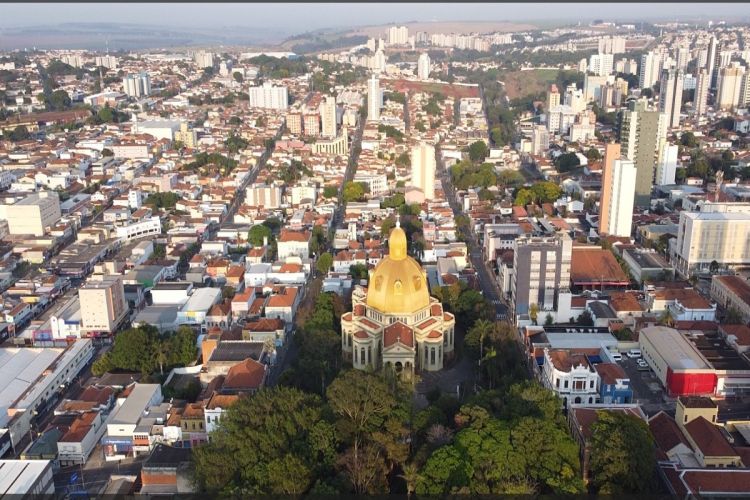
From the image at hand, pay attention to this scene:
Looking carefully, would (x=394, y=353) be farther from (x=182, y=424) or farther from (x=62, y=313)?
(x=62, y=313)

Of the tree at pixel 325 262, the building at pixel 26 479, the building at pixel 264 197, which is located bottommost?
the building at pixel 26 479

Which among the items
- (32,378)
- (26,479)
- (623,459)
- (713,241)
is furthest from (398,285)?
(713,241)

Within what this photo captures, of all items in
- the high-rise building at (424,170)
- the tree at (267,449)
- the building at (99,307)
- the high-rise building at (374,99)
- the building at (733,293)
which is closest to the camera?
the tree at (267,449)

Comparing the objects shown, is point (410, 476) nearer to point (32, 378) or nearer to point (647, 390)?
point (647, 390)

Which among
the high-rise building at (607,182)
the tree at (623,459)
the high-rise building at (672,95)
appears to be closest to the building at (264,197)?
the high-rise building at (607,182)

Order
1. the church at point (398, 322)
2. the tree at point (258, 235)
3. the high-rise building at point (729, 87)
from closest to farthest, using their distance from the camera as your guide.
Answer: the church at point (398, 322), the tree at point (258, 235), the high-rise building at point (729, 87)

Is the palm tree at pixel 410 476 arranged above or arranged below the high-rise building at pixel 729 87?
below

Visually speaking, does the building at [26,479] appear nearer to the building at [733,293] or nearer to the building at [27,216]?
the building at [27,216]
